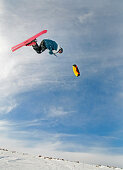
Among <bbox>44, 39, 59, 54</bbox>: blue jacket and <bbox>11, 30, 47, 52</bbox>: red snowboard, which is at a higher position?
<bbox>11, 30, 47, 52</bbox>: red snowboard

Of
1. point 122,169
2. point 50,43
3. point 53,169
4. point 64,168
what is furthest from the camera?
point 122,169

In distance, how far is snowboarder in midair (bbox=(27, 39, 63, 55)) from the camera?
12.6 m

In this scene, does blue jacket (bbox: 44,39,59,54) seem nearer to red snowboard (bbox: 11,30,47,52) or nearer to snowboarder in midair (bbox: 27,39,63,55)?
snowboarder in midair (bbox: 27,39,63,55)

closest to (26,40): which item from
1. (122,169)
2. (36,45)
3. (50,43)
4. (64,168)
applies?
(36,45)

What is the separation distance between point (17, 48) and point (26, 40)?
0.94 meters

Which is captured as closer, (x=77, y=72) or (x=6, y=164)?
(x=6, y=164)

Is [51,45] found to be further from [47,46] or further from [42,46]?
[42,46]

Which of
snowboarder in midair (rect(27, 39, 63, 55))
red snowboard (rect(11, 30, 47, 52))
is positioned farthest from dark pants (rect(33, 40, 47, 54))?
red snowboard (rect(11, 30, 47, 52))

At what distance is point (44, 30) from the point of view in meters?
13.4

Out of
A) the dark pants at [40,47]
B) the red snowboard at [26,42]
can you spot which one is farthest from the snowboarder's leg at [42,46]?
the red snowboard at [26,42]

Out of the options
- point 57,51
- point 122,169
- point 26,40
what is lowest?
point 122,169

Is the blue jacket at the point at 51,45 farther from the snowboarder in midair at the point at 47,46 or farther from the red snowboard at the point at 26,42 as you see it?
the red snowboard at the point at 26,42

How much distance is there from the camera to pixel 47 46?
12.5 m

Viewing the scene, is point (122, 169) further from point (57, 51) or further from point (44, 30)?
point (44, 30)
